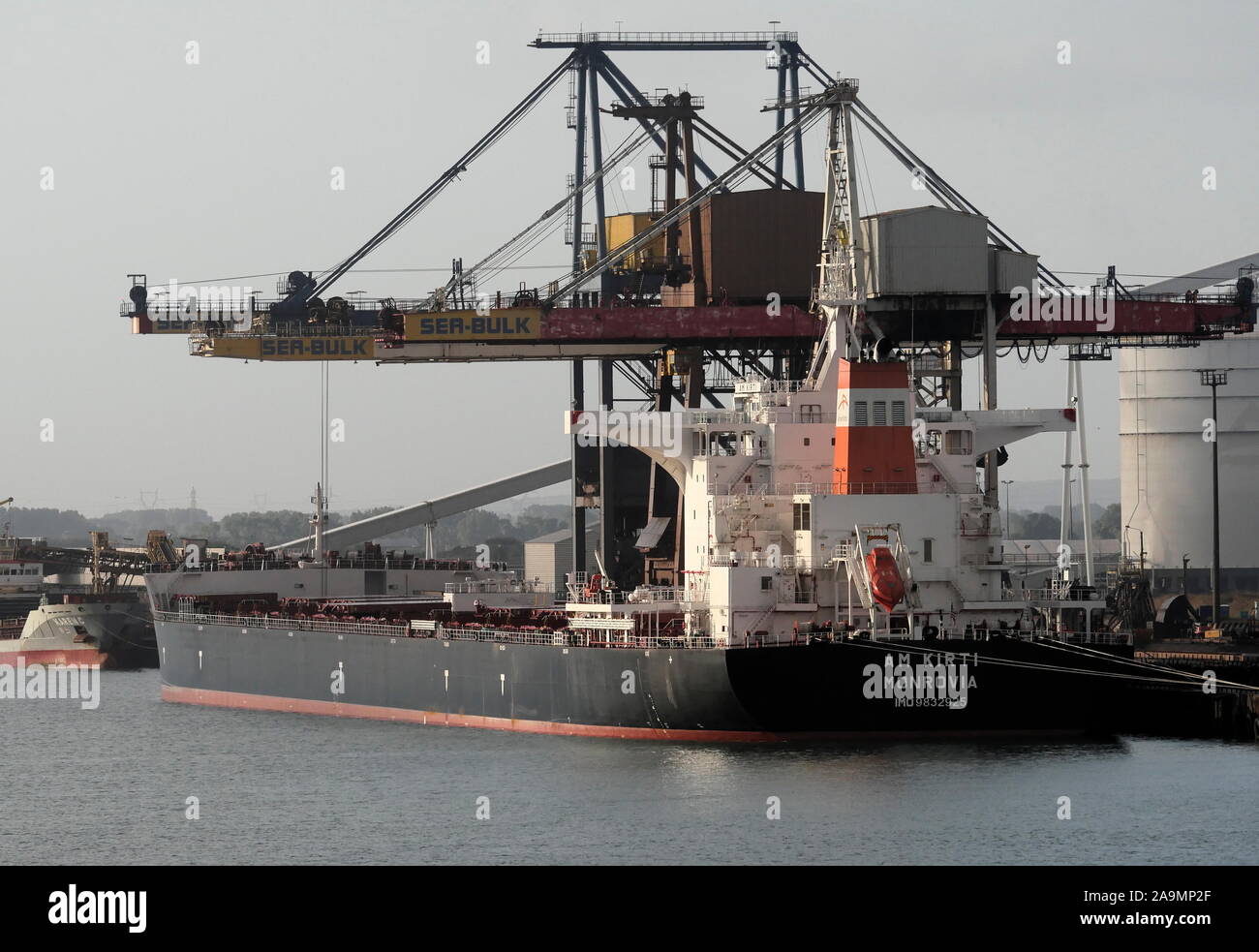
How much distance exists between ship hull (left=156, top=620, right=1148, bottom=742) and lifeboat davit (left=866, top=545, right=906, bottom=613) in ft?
3.25

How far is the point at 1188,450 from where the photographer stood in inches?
3644

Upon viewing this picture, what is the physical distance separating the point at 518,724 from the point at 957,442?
1261 cm

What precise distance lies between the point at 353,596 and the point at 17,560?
30.8 metres

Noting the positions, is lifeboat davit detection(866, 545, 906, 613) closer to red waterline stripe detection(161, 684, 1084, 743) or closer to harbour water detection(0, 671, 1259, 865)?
red waterline stripe detection(161, 684, 1084, 743)

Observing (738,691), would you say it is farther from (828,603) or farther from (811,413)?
(811,413)

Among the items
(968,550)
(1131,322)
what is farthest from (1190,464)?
(968,550)

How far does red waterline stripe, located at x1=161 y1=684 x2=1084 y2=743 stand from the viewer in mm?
43938

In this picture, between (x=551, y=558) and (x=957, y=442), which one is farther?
(x=551, y=558)

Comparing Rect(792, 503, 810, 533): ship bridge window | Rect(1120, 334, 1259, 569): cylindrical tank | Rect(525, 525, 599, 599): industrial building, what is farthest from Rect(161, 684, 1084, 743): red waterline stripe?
Rect(1120, 334, 1259, 569): cylindrical tank

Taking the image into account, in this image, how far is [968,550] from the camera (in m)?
46.6

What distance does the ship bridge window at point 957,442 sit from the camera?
47969mm

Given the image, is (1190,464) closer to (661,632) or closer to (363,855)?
(661,632)

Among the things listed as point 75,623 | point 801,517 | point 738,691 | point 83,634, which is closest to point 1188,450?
point 83,634
